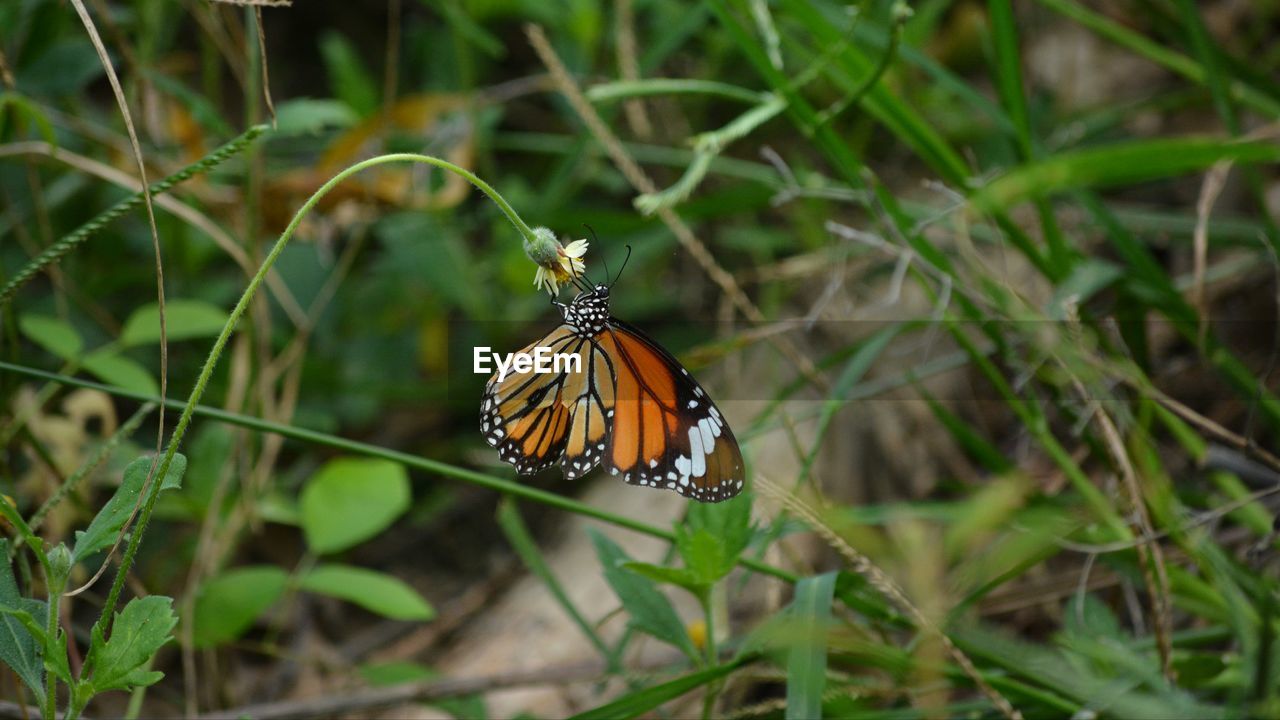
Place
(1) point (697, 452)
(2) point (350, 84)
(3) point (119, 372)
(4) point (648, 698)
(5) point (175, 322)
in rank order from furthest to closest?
(2) point (350, 84), (5) point (175, 322), (3) point (119, 372), (1) point (697, 452), (4) point (648, 698)

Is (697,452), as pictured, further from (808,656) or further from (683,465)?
(808,656)

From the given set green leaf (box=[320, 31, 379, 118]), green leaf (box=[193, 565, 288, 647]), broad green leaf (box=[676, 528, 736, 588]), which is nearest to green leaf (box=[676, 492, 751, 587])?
broad green leaf (box=[676, 528, 736, 588])

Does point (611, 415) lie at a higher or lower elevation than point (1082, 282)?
lower

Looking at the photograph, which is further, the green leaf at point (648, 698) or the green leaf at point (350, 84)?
the green leaf at point (350, 84)

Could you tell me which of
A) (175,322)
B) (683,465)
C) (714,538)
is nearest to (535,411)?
(683,465)

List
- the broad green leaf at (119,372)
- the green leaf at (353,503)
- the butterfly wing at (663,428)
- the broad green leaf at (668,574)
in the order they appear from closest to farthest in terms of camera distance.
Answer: the broad green leaf at (668,574), the butterfly wing at (663,428), the broad green leaf at (119,372), the green leaf at (353,503)

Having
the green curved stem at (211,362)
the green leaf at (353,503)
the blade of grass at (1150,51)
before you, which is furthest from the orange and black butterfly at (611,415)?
the blade of grass at (1150,51)

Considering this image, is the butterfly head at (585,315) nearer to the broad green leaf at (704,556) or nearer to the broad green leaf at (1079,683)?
the broad green leaf at (704,556)
